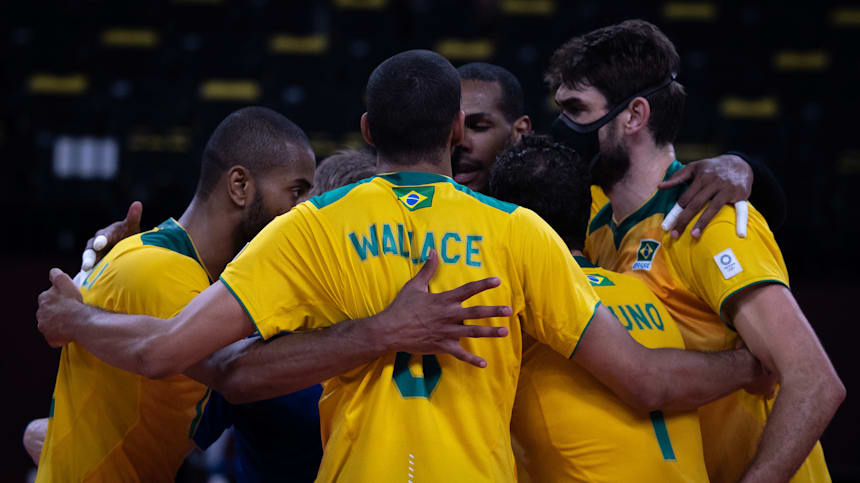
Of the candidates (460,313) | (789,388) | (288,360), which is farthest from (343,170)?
(789,388)

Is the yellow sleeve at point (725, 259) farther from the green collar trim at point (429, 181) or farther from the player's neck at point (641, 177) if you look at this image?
the green collar trim at point (429, 181)

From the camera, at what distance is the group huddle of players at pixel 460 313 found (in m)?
2.13

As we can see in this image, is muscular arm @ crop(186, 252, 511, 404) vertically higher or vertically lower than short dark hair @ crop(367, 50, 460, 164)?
lower

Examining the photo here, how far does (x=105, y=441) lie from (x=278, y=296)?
3.12 feet

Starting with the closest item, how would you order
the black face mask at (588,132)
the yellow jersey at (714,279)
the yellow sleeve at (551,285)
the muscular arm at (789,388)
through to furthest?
the yellow sleeve at (551,285), the muscular arm at (789,388), the yellow jersey at (714,279), the black face mask at (588,132)

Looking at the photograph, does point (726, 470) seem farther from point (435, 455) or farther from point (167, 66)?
point (167, 66)

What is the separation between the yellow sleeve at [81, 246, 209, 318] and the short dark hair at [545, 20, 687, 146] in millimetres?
1412

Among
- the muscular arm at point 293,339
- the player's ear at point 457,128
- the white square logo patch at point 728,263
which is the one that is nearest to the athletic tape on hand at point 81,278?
the muscular arm at point 293,339

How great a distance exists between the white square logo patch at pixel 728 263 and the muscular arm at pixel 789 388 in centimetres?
9

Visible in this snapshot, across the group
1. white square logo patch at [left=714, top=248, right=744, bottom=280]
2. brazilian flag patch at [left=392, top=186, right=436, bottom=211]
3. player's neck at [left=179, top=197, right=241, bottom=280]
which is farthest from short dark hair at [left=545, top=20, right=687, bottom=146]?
player's neck at [left=179, top=197, right=241, bottom=280]

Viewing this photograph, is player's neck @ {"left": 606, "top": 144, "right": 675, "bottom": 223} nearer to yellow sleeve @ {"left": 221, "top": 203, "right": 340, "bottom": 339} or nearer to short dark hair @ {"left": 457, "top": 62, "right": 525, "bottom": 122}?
short dark hair @ {"left": 457, "top": 62, "right": 525, "bottom": 122}

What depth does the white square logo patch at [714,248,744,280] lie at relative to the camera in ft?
8.24

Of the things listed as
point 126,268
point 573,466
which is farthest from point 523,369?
point 126,268

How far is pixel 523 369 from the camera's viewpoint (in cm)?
247
